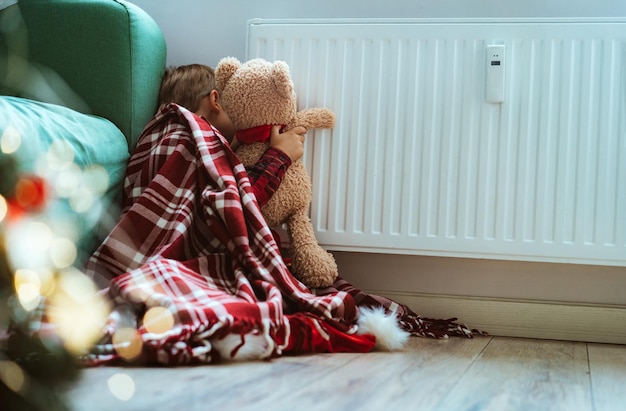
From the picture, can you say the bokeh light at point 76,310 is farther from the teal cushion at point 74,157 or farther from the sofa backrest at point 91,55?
the sofa backrest at point 91,55

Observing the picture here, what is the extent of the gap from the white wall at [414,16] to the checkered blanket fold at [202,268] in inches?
4.7

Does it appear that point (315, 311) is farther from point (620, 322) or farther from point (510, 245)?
point (620, 322)

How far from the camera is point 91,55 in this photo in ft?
4.69

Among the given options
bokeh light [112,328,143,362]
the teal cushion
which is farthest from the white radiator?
bokeh light [112,328,143,362]

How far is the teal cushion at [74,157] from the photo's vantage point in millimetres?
1096

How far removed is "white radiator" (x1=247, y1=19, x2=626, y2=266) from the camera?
1.39m

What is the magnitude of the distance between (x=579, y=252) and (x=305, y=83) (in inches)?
26.4

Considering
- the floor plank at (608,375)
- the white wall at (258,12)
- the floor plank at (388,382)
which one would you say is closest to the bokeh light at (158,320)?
the floor plank at (388,382)

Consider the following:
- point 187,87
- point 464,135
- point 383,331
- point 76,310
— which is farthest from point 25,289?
point 464,135

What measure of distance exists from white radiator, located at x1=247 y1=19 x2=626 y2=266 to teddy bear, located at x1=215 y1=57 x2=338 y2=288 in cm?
5

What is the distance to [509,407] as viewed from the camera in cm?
81

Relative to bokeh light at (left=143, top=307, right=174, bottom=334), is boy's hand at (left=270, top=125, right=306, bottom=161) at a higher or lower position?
higher

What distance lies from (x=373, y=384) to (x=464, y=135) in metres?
0.71

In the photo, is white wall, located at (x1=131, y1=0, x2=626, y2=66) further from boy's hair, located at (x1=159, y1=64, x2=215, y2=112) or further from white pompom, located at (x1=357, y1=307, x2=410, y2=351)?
white pompom, located at (x1=357, y1=307, x2=410, y2=351)
